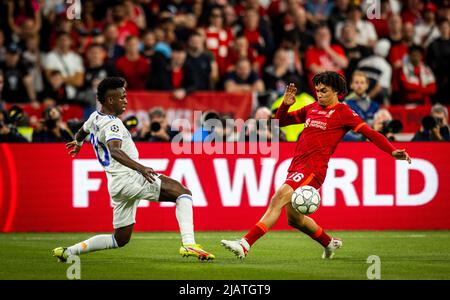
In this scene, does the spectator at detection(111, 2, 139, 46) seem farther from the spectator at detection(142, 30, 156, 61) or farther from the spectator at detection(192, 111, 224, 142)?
the spectator at detection(192, 111, 224, 142)

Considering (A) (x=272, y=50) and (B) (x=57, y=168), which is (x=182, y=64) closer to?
(A) (x=272, y=50)

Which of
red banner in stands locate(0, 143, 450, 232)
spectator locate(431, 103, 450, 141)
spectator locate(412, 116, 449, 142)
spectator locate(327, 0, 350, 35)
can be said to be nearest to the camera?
red banner in stands locate(0, 143, 450, 232)

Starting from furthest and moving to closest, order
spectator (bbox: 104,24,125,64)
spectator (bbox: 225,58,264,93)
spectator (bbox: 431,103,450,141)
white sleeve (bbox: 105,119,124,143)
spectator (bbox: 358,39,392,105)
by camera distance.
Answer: spectator (bbox: 104,24,125,64) → spectator (bbox: 225,58,264,93) → spectator (bbox: 358,39,392,105) → spectator (bbox: 431,103,450,141) → white sleeve (bbox: 105,119,124,143)

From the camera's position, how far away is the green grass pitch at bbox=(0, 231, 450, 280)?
10938mm

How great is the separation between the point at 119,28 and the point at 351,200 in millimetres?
7775

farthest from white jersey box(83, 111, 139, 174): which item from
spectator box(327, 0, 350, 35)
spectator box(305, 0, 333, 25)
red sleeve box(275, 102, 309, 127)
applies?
spectator box(305, 0, 333, 25)

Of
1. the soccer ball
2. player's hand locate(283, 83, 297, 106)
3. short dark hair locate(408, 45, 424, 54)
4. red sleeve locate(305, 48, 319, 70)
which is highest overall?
short dark hair locate(408, 45, 424, 54)

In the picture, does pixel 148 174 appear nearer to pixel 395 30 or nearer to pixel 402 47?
pixel 402 47

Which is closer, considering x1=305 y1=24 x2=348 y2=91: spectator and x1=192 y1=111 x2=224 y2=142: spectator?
x1=192 y1=111 x2=224 y2=142: spectator

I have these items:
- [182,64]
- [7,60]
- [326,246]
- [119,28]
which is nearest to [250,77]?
[182,64]

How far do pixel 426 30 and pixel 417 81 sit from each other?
2067mm

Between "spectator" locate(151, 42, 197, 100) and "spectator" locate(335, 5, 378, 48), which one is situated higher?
"spectator" locate(335, 5, 378, 48)

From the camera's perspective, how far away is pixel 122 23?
21953 millimetres

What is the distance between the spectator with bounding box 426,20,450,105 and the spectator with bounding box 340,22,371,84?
1.30 metres
